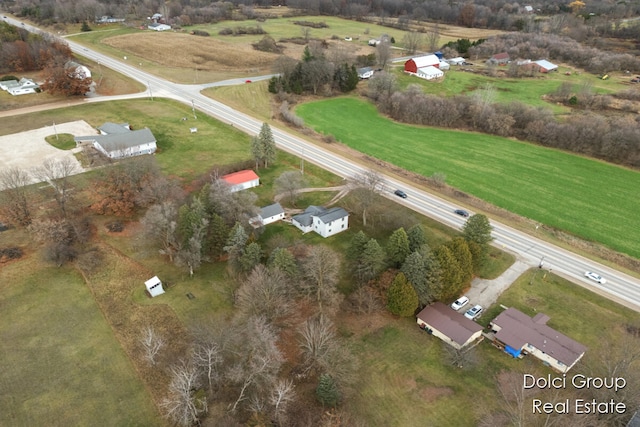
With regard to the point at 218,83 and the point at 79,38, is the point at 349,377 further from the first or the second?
the point at 79,38

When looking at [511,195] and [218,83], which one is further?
[218,83]

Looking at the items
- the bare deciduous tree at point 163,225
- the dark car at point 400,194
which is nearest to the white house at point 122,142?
the bare deciduous tree at point 163,225

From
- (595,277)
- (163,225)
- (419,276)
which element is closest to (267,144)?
(163,225)

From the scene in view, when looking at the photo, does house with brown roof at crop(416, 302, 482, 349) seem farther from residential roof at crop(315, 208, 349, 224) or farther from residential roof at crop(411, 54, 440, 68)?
residential roof at crop(411, 54, 440, 68)

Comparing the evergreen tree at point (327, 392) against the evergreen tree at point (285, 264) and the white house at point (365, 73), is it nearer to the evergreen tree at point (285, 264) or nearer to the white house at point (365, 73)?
the evergreen tree at point (285, 264)

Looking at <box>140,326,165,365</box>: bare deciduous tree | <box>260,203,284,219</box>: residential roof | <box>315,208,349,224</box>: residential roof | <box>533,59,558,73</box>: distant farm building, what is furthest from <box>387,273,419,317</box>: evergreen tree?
<box>533,59,558,73</box>: distant farm building

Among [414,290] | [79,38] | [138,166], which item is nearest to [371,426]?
[414,290]
